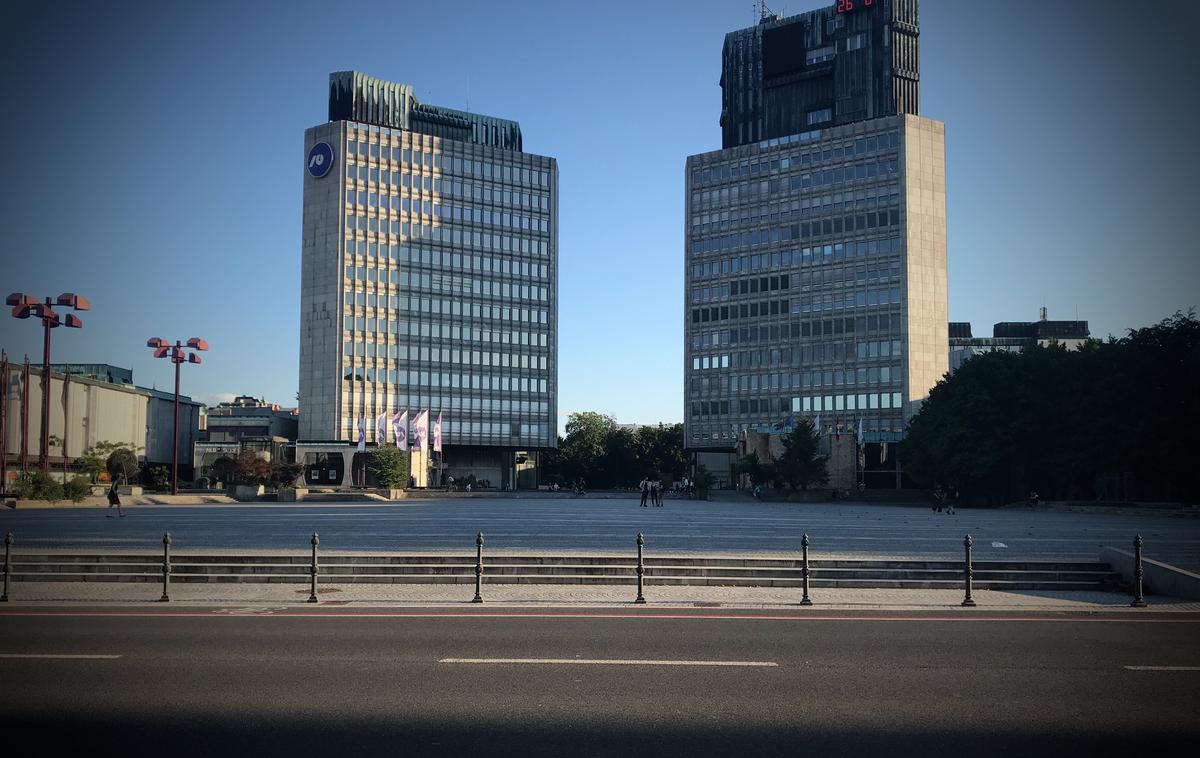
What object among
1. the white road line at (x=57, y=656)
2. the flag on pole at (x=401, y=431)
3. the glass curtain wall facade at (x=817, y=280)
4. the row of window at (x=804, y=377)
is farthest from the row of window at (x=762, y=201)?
the white road line at (x=57, y=656)

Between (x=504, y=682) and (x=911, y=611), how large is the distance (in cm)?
971

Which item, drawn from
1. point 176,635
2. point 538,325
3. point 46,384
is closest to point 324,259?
point 538,325

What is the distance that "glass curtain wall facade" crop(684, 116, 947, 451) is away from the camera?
133375mm

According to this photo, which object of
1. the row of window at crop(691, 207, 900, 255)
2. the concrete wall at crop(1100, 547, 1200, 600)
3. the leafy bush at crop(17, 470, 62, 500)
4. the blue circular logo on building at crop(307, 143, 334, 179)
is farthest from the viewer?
the blue circular logo on building at crop(307, 143, 334, 179)

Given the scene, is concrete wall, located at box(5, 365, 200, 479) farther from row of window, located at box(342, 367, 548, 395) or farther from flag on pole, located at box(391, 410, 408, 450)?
flag on pole, located at box(391, 410, 408, 450)

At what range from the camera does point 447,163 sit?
149375 mm

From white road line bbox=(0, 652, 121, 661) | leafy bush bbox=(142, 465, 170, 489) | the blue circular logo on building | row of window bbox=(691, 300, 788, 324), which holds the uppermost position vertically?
the blue circular logo on building

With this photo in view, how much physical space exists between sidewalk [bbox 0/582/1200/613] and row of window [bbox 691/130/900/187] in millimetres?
124540

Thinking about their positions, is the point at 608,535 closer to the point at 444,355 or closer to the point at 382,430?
the point at 382,430

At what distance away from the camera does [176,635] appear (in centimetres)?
Answer: 1510

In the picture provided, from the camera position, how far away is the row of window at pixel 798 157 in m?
137

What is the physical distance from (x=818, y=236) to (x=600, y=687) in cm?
13520

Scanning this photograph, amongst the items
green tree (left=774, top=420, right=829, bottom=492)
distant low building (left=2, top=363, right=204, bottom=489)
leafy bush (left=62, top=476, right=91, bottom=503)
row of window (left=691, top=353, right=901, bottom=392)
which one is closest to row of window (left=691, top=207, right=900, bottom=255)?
row of window (left=691, top=353, right=901, bottom=392)

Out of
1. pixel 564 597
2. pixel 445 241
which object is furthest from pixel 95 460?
pixel 564 597
